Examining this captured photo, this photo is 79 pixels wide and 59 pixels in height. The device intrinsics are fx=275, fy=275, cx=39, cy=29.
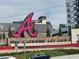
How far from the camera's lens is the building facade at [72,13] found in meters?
139

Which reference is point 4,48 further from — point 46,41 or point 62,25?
point 62,25

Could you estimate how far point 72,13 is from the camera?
143500mm

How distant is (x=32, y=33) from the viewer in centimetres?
7800

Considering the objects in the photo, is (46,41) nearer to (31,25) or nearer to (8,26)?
(31,25)

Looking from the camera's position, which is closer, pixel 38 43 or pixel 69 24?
pixel 38 43

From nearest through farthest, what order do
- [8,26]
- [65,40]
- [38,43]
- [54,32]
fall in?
[38,43] → [65,40] → [8,26] → [54,32]

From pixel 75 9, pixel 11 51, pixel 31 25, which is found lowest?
pixel 11 51

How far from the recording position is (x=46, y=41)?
85.6m

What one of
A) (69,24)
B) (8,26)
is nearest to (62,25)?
(69,24)

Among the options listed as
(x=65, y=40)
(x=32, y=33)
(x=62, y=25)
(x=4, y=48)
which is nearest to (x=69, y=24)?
(x=62, y=25)

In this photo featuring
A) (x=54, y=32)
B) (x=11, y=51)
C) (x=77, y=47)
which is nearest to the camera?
(x=11, y=51)

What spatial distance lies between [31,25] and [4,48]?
11546mm

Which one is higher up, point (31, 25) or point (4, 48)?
point (31, 25)

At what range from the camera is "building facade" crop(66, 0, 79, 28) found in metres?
139
